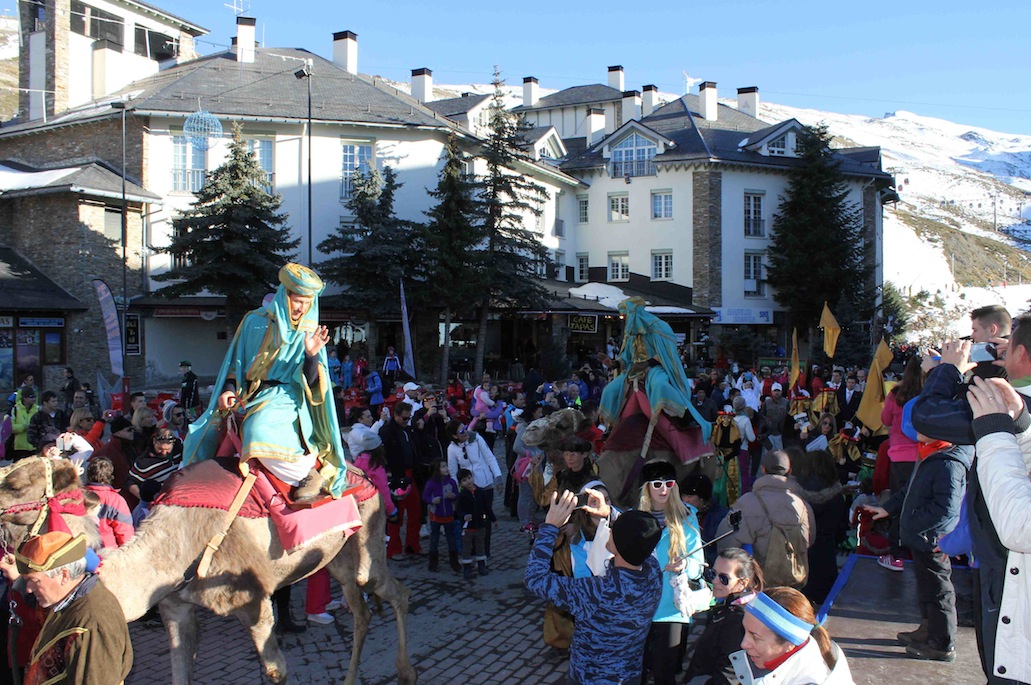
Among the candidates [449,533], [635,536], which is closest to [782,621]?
[635,536]

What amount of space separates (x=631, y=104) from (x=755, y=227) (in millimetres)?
11596

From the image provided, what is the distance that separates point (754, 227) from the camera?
40.9 meters

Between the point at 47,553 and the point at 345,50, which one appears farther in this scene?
the point at 345,50

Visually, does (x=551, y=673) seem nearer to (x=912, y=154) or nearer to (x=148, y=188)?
(x=148, y=188)

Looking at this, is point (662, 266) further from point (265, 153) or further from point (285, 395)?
point (285, 395)

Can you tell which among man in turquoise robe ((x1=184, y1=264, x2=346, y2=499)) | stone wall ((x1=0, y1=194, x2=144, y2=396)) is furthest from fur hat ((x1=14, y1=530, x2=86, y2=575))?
stone wall ((x1=0, y1=194, x2=144, y2=396))

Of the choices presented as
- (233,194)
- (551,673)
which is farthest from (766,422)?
(233,194)

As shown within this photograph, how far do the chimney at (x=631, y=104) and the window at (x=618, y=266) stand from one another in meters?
9.38

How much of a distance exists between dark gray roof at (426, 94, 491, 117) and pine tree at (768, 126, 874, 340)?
1590 centimetres

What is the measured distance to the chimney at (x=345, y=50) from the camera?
3719 cm

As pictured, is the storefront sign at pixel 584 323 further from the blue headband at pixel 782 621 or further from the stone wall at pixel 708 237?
the blue headband at pixel 782 621

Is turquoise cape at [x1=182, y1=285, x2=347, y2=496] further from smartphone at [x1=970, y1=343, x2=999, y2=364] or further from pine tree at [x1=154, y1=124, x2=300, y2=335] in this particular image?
pine tree at [x1=154, y1=124, x2=300, y2=335]

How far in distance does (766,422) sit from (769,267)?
93.6 feet

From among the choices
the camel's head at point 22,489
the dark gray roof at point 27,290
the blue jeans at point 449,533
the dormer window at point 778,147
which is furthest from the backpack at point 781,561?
the dormer window at point 778,147
